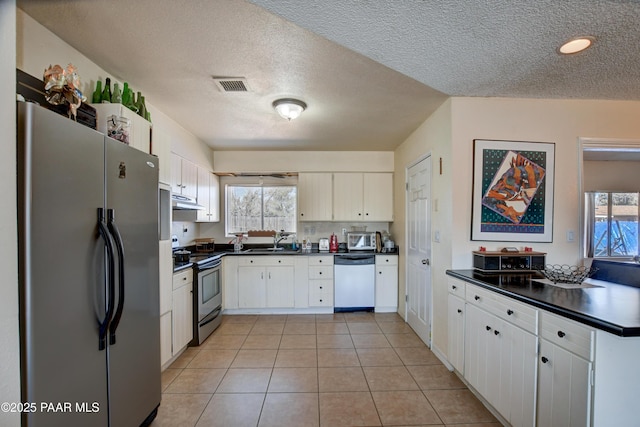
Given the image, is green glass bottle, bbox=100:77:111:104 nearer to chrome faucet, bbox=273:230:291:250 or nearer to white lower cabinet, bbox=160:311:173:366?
white lower cabinet, bbox=160:311:173:366

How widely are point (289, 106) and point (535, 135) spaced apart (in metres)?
2.19

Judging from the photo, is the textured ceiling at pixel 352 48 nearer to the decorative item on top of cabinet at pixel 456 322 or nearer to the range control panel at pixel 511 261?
the range control panel at pixel 511 261

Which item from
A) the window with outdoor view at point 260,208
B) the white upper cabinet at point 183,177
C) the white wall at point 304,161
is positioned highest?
the white wall at point 304,161

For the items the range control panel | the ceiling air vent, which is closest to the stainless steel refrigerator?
the ceiling air vent

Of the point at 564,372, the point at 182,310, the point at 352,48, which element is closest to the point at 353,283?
the point at 182,310

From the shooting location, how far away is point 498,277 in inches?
81.8

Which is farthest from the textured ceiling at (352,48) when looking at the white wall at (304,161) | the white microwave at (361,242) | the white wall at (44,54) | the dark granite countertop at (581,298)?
the white microwave at (361,242)

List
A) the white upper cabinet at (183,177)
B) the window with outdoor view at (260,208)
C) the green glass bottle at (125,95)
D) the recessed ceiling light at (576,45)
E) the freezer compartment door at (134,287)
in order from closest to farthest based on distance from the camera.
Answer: the freezer compartment door at (134,287), the recessed ceiling light at (576,45), the green glass bottle at (125,95), the white upper cabinet at (183,177), the window with outdoor view at (260,208)

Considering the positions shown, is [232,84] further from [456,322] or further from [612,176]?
[612,176]

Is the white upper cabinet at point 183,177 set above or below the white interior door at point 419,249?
above

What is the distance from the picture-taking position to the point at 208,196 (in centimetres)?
410

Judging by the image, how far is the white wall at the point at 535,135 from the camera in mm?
2432

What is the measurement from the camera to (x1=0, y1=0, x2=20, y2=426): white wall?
97 cm

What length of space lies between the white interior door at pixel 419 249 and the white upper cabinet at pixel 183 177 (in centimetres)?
272
